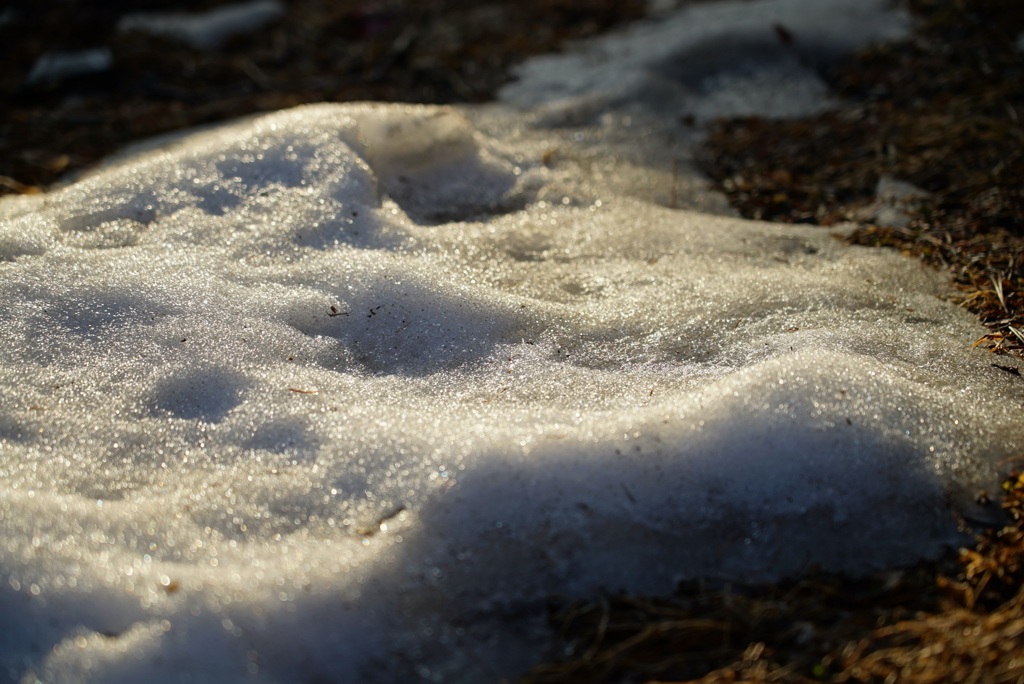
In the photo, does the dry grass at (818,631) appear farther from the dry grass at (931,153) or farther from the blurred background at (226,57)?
the blurred background at (226,57)

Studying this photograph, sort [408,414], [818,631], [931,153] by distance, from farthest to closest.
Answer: [931,153] → [408,414] → [818,631]

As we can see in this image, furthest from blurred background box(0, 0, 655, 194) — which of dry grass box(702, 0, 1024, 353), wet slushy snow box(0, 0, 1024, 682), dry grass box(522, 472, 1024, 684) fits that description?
dry grass box(522, 472, 1024, 684)

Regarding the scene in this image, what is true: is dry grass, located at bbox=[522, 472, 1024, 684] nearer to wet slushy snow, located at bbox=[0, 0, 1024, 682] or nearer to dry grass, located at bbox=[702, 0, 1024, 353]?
wet slushy snow, located at bbox=[0, 0, 1024, 682]

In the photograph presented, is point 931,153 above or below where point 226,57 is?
above

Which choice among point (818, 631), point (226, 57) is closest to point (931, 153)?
point (818, 631)

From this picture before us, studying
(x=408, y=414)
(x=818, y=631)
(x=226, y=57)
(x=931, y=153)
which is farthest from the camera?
(x=226, y=57)

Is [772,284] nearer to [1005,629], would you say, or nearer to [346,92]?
[1005,629]

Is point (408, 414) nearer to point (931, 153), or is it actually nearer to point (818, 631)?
point (818, 631)

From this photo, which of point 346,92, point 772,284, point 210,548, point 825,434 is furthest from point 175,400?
point 346,92

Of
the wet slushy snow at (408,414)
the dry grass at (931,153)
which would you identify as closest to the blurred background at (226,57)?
the wet slushy snow at (408,414)
